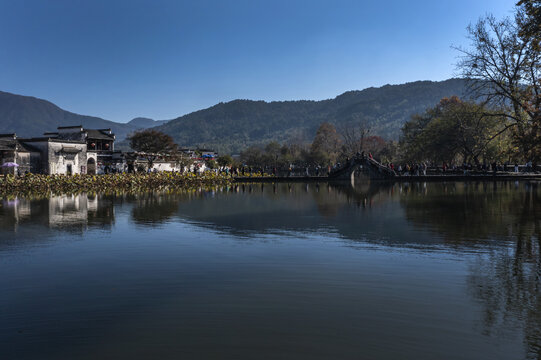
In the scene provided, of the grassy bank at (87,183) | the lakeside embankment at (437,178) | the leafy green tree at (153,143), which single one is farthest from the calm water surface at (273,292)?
the leafy green tree at (153,143)

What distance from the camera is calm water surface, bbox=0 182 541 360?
579 cm

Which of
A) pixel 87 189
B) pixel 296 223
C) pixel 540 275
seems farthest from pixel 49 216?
pixel 87 189

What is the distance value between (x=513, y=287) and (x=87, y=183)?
1603 inches

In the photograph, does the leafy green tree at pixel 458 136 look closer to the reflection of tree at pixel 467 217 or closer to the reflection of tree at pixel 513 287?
the reflection of tree at pixel 467 217

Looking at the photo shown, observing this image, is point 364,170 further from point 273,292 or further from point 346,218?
point 273,292

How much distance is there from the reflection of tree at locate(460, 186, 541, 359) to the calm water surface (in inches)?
1.4

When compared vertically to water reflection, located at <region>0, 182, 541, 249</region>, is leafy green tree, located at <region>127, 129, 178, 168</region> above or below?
above

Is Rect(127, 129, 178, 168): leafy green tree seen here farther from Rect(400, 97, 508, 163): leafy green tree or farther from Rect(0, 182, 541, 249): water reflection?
Rect(0, 182, 541, 249): water reflection

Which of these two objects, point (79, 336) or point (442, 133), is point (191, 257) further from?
point (442, 133)

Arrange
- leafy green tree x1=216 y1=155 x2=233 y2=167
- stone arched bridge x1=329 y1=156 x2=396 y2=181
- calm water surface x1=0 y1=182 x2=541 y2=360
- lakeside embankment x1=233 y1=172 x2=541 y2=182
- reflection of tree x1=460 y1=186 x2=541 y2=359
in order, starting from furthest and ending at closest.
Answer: leafy green tree x1=216 y1=155 x2=233 y2=167 < stone arched bridge x1=329 y1=156 x2=396 y2=181 < lakeside embankment x1=233 y1=172 x2=541 y2=182 < reflection of tree x1=460 y1=186 x2=541 y2=359 < calm water surface x1=0 y1=182 x2=541 y2=360

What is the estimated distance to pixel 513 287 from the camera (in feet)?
26.6

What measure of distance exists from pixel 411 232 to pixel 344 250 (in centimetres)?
386

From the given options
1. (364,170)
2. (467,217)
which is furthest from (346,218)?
(364,170)

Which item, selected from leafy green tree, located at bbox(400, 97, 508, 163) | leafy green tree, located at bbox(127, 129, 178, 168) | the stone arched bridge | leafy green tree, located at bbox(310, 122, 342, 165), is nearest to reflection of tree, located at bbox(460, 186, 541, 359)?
the stone arched bridge
